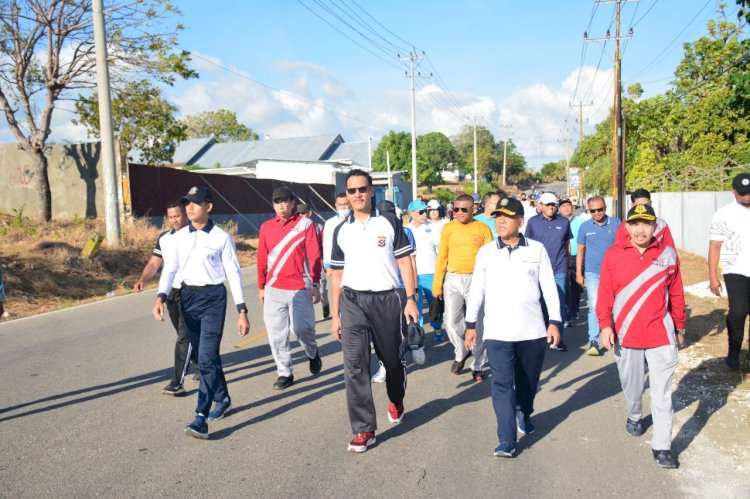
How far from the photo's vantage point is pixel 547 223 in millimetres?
8727

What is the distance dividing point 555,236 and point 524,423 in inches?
149

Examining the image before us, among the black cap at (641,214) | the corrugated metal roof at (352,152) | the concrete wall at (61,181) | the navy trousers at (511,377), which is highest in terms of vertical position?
the corrugated metal roof at (352,152)

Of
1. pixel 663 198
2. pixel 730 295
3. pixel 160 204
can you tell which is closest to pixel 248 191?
pixel 160 204

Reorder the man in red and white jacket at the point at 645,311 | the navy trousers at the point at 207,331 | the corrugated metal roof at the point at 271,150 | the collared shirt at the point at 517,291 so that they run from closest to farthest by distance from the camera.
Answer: the man in red and white jacket at the point at 645,311, the collared shirt at the point at 517,291, the navy trousers at the point at 207,331, the corrugated metal roof at the point at 271,150

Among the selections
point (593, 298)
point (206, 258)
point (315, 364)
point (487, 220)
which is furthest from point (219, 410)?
point (487, 220)

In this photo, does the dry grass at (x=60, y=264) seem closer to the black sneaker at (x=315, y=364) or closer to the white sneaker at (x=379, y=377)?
the black sneaker at (x=315, y=364)

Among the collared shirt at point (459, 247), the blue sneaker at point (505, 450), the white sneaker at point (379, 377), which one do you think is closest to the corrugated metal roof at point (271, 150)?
the collared shirt at point (459, 247)

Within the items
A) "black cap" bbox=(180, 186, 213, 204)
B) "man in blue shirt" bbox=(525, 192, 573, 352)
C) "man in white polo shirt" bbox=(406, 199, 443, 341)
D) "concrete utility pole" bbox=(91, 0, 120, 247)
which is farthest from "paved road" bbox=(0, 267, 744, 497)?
"concrete utility pole" bbox=(91, 0, 120, 247)

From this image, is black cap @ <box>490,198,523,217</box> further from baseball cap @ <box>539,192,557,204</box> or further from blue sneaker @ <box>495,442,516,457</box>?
baseball cap @ <box>539,192,557,204</box>

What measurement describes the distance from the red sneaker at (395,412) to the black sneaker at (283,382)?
5.09 feet

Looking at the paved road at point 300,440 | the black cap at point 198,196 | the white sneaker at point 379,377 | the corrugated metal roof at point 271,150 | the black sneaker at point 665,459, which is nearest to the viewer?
the paved road at point 300,440

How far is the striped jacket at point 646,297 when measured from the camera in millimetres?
4891

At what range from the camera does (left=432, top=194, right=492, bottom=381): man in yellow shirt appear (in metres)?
7.44

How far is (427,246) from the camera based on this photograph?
897 centimetres
